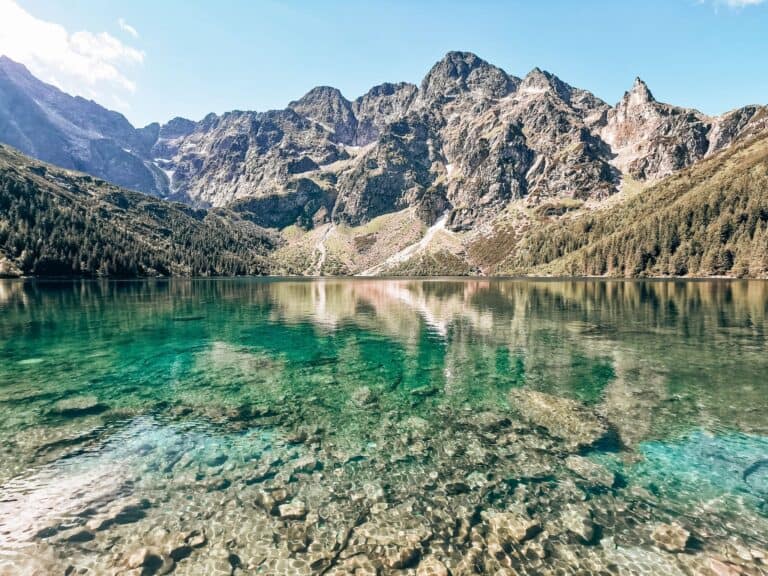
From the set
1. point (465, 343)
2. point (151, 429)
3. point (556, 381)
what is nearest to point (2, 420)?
point (151, 429)

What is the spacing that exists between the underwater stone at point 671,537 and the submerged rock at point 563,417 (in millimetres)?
5684

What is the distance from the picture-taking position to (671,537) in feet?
40.2

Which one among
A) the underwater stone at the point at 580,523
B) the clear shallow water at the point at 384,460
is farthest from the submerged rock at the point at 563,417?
the underwater stone at the point at 580,523

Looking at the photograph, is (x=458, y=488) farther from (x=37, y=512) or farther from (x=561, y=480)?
(x=37, y=512)

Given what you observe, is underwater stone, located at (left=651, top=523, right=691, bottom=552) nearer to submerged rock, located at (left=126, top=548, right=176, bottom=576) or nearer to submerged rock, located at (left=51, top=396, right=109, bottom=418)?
submerged rock, located at (left=126, top=548, right=176, bottom=576)

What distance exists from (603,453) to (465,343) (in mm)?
27130

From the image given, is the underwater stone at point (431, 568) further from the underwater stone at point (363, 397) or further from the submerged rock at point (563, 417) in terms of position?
the underwater stone at point (363, 397)

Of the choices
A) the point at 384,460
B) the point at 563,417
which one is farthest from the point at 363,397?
the point at 563,417

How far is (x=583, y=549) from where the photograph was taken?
1183 centimetres

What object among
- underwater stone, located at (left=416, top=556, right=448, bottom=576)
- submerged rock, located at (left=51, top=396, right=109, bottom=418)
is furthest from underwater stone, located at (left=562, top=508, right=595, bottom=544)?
submerged rock, located at (left=51, top=396, right=109, bottom=418)

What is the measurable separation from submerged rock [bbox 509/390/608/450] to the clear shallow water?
0.46ft

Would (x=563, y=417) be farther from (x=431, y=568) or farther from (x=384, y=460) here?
(x=431, y=568)

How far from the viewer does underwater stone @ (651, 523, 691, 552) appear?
11844mm

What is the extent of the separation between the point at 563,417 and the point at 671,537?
394 inches
